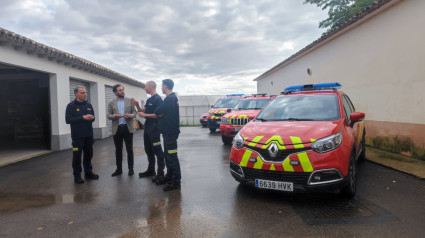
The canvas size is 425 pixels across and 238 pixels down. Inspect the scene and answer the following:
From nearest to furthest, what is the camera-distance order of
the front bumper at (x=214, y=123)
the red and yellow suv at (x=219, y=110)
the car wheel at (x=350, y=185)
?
the car wheel at (x=350, y=185) < the red and yellow suv at (x=219, y=110) < the front bumper at (x=214, y=123)

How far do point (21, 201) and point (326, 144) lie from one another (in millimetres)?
4744

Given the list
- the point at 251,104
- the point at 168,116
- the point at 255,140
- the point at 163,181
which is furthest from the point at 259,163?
the point at 251,104

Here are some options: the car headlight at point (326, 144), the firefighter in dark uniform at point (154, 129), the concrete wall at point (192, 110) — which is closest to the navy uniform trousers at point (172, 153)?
the firefighter in dark uniform at point (154, 129)

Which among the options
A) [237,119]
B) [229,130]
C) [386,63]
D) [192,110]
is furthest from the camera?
[192,110]

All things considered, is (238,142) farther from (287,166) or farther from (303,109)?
(303,109)

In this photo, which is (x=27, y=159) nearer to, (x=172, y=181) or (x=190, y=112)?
(x=172, y=181)

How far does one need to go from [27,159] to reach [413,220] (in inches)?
367

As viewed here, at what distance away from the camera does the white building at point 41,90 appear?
8.21 m

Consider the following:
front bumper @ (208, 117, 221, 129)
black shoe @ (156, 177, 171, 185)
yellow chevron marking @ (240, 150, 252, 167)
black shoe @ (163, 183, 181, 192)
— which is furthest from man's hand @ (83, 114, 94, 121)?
front bumper @ (208, 117, 221, 129)

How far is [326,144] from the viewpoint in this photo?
142 inches

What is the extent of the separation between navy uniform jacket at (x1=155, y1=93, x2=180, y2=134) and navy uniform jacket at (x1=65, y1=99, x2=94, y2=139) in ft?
5.64

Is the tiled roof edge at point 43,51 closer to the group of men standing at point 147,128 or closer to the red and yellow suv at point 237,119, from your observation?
the group of men standing at point 147,128

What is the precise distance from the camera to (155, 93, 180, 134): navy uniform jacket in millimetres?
4641

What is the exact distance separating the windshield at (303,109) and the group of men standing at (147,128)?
1658mm
